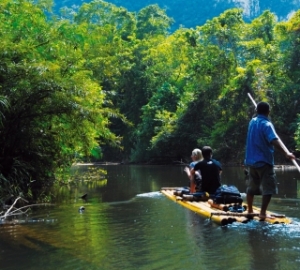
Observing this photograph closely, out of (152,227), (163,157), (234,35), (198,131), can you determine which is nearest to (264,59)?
(234,35)

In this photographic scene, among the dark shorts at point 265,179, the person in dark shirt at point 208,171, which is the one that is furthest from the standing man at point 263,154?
the person in dark shirt at point 208,171

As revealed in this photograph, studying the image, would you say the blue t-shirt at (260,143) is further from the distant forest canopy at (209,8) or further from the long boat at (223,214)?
the distant forest canopy at (209,8)

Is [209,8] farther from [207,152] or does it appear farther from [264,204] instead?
[264,204]

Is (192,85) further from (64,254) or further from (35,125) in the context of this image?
(64,254)

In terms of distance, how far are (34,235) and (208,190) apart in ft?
12.8

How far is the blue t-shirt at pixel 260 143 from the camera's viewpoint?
7.37 meters

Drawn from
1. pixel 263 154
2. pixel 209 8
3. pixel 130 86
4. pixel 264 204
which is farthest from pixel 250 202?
pixel 209 8

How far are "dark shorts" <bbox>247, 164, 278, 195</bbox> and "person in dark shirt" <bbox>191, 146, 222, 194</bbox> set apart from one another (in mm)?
2162

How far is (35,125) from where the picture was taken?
38.9 feet

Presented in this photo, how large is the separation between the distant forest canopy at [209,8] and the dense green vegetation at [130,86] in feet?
162

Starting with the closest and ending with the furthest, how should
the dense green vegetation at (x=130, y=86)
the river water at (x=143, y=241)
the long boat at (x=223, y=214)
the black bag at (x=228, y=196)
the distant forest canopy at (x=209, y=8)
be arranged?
the river water at (x=143, y=241)
the long boat at (x=223, y=214)
the black bag at (x=228, y=196)
the dense green vegetation at (x=130, y=86)
the distant forest canopy at (x=209, y=8)

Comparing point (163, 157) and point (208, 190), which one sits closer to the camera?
point (208, 190)

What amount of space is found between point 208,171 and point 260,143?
249 centimetres

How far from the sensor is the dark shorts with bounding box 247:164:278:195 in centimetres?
737
